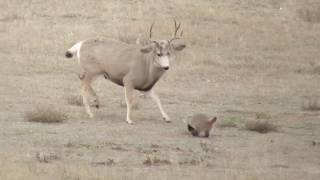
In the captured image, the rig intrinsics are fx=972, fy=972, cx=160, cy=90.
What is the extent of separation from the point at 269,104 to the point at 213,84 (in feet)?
9.39

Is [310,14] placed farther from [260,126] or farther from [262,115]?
[260,126]

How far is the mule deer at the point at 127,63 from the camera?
55.5ft

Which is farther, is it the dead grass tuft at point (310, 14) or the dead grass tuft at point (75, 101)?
the dead grass tuft at point (310, 14)

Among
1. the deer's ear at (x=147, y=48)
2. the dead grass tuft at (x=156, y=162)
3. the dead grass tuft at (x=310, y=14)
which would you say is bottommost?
the dead grass tuft at (x=310, y=14)

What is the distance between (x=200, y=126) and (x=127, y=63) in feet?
7.78

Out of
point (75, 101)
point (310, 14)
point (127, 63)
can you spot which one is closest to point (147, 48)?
point (127, 63)

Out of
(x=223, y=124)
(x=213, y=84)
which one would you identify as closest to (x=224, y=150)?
(x=223, y=124)

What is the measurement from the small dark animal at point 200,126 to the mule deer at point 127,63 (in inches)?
54.7

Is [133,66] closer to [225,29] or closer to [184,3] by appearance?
[225,29]

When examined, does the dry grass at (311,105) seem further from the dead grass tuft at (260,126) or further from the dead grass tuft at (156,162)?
the dead grass tuft at (156,162)

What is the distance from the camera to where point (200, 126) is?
50.8 feet

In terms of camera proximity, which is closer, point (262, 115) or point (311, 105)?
point (262, 115)

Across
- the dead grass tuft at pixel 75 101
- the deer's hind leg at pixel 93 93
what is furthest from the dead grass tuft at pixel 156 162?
the dead grass tuft at pixel 75 101

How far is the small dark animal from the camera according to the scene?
15.4 metres
